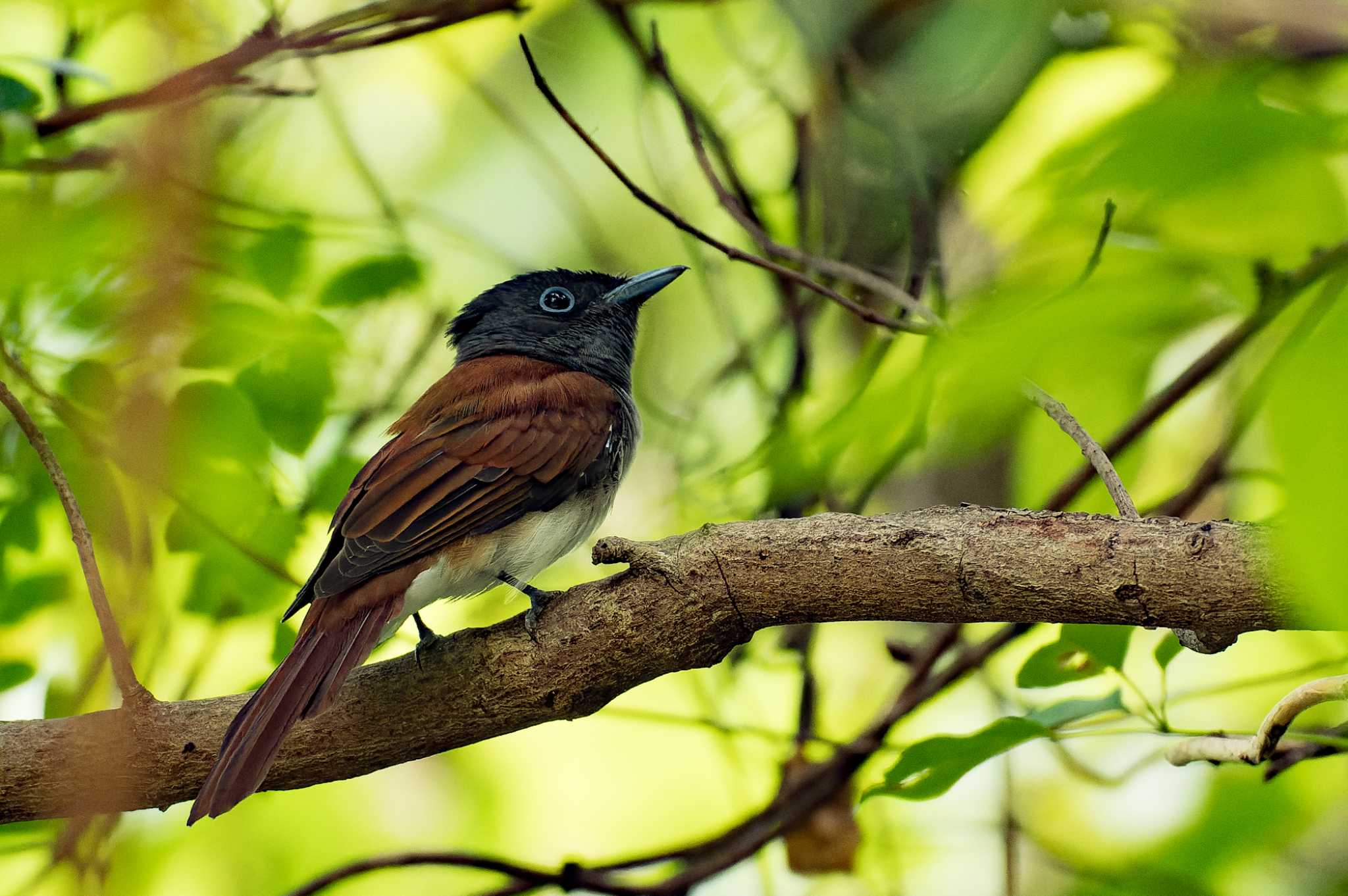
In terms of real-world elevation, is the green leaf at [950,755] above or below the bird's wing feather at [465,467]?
below

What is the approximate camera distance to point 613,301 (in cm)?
408

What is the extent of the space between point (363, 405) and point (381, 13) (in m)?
1.07

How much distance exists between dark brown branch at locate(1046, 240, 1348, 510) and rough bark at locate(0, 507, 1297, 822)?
36cm

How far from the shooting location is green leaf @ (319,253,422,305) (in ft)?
8.76

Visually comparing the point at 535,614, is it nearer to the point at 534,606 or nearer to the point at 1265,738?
the point at 534,606

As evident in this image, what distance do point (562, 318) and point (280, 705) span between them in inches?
88.1

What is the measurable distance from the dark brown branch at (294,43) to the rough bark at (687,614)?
122cm

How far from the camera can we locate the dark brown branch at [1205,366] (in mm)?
1497

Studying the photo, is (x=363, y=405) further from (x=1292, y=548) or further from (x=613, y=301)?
(x=1292, y=548)

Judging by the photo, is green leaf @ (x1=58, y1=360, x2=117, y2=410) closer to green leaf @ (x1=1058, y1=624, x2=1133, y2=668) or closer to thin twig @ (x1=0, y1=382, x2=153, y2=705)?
thin twig @ (x1=0, y1=382, x2=153, y2=705)

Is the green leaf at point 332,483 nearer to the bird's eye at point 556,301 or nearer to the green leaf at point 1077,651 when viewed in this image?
the bird's eye at point 556,301

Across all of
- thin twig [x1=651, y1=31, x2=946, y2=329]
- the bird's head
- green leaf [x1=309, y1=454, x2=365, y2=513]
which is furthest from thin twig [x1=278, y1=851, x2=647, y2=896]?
the bird's head

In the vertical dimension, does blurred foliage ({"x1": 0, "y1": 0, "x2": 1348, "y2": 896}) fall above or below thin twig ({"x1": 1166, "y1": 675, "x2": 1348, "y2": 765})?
above

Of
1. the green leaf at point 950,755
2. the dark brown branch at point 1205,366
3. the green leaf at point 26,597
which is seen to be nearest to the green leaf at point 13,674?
the green leaf at point 26,597
